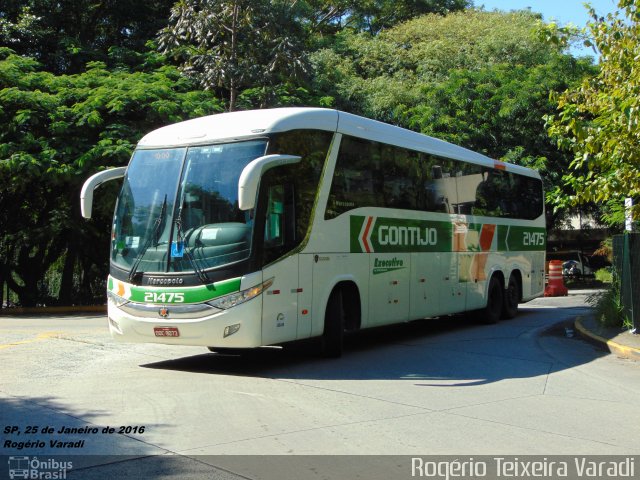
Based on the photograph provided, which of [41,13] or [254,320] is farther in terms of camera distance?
[41,13]

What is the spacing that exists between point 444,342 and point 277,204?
538 centimetres

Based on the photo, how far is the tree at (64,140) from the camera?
21.3 meters

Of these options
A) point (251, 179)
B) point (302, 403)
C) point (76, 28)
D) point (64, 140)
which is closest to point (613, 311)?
point (302, 403)

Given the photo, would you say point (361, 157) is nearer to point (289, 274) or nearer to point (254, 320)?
point (289, 274)

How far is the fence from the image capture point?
13977mm

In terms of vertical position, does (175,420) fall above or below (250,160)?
below

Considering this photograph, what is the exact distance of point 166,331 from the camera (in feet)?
33.6

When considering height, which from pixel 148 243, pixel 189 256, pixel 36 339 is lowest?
pixel 36 339

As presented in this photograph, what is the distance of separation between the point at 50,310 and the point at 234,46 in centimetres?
1061

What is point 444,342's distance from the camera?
1428cm

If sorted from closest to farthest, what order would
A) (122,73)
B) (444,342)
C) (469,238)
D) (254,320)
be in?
(254,320) → (444,342) → (469,238) → (122,73)

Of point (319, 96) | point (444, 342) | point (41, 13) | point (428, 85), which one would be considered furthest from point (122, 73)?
point (444, 342)

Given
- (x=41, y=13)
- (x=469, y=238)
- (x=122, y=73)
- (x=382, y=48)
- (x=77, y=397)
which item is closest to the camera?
(x=77, y=397)

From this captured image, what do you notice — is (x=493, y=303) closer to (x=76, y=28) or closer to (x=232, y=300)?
(x=232, y=300)
